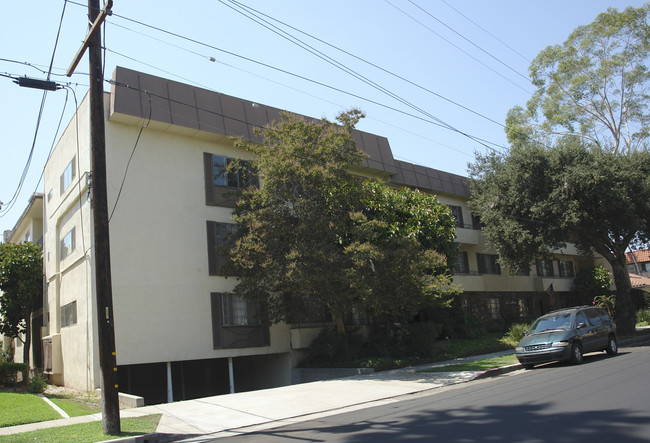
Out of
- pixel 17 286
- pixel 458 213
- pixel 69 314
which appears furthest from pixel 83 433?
pixel 458 213

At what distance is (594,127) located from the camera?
119ft

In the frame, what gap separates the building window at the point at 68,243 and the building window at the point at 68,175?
2.15 meters

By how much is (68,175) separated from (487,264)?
2558 cm

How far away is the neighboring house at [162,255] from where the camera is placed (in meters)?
18.2

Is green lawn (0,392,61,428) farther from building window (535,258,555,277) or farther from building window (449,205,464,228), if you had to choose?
building window (535,258,555,277)

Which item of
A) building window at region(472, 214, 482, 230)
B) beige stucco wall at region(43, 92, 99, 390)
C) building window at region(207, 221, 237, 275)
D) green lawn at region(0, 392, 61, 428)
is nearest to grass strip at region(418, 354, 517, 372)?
building window at region(207, 221, 237, 275)

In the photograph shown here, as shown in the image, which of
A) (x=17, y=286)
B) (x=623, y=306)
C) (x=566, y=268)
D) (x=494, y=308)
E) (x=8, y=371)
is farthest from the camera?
(x=566, y=268)

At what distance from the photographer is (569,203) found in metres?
25.4

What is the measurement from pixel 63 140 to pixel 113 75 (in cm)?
655

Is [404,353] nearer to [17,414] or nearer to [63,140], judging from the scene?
[17,414]

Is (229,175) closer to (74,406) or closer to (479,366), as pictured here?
(74,406)

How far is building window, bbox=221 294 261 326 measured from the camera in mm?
20188

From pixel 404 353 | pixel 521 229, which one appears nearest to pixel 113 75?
pixel 404 353

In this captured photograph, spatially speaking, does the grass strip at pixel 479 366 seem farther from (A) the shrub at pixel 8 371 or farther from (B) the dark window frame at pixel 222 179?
(A) the shrub at pixel 8 371
